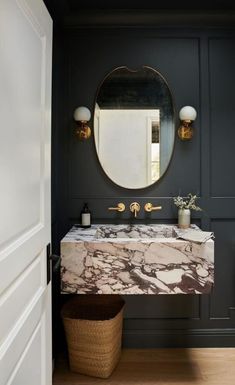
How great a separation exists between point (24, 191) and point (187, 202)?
1.62m

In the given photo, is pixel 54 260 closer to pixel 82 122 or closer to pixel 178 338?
pixel 82 122

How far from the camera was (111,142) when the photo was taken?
2.51m

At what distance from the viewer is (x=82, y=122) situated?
2.44m

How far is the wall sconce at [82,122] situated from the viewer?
2.41 meters

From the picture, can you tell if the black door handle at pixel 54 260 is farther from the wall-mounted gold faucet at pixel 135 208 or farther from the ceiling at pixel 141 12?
the ceiling at pixel 141 12

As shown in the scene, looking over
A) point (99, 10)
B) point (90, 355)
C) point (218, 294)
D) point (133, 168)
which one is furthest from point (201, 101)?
point (90, 355)

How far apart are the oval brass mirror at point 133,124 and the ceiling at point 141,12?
383 mm

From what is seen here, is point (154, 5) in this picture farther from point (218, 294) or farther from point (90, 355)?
point (90, 355)

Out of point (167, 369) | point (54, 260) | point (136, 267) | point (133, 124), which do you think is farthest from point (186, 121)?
point (167, 369)

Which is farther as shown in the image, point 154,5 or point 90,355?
point 154,5

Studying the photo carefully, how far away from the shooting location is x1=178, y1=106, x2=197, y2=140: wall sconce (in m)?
2.41

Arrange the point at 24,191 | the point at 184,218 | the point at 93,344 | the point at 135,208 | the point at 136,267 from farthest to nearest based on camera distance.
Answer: the point at 135,208, the point at 184,218, the point at 93,344, the point at 136,267, the point at 24,191

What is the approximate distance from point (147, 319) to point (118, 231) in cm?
75

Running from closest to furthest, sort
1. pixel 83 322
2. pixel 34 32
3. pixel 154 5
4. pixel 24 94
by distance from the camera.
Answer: pixel 24 94 < pixel 34 32 < pixel 83 322 < pixel 154 5
